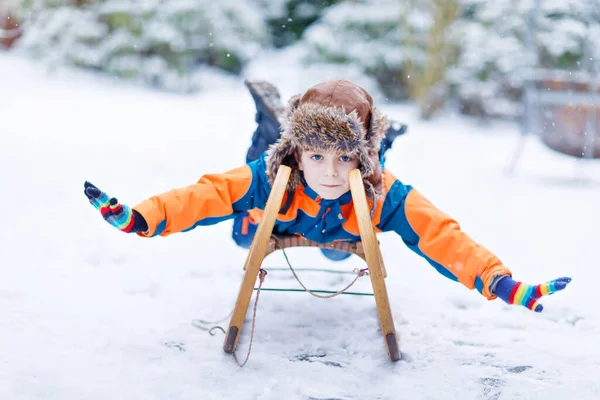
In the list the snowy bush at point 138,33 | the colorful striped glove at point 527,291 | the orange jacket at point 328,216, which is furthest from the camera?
the snowy bush at point 138,33

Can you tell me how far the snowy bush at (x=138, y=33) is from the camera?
271 inches

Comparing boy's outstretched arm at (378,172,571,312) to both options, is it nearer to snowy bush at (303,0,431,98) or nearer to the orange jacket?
the orange jacket

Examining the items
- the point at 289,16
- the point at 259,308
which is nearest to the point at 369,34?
the point at 289,16

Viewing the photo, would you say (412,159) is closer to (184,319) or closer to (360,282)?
(360,282)

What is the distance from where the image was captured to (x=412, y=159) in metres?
5.44

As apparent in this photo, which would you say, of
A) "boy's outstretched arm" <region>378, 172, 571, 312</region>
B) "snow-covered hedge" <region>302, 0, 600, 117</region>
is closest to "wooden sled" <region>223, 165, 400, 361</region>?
"boy's outstretched arm" <region>378, 172, 571, 312</region>

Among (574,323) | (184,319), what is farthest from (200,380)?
(574,323)

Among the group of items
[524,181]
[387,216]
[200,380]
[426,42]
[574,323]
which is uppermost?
[426,42]

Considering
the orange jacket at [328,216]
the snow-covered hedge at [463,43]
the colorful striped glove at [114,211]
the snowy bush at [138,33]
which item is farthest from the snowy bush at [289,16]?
the colorful striped glove at [114,211]

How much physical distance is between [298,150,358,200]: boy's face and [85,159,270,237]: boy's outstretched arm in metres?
0.19

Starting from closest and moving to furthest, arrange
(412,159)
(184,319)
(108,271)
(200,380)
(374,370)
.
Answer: (200,380) → (374,370) → (184,319) → (108,271) → (412,159)

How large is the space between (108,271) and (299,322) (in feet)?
2.87

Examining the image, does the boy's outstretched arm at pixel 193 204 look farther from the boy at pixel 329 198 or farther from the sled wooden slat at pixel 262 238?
the sled wooden slat at pixel 262 238

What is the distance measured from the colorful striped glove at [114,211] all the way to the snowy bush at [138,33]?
569cm
